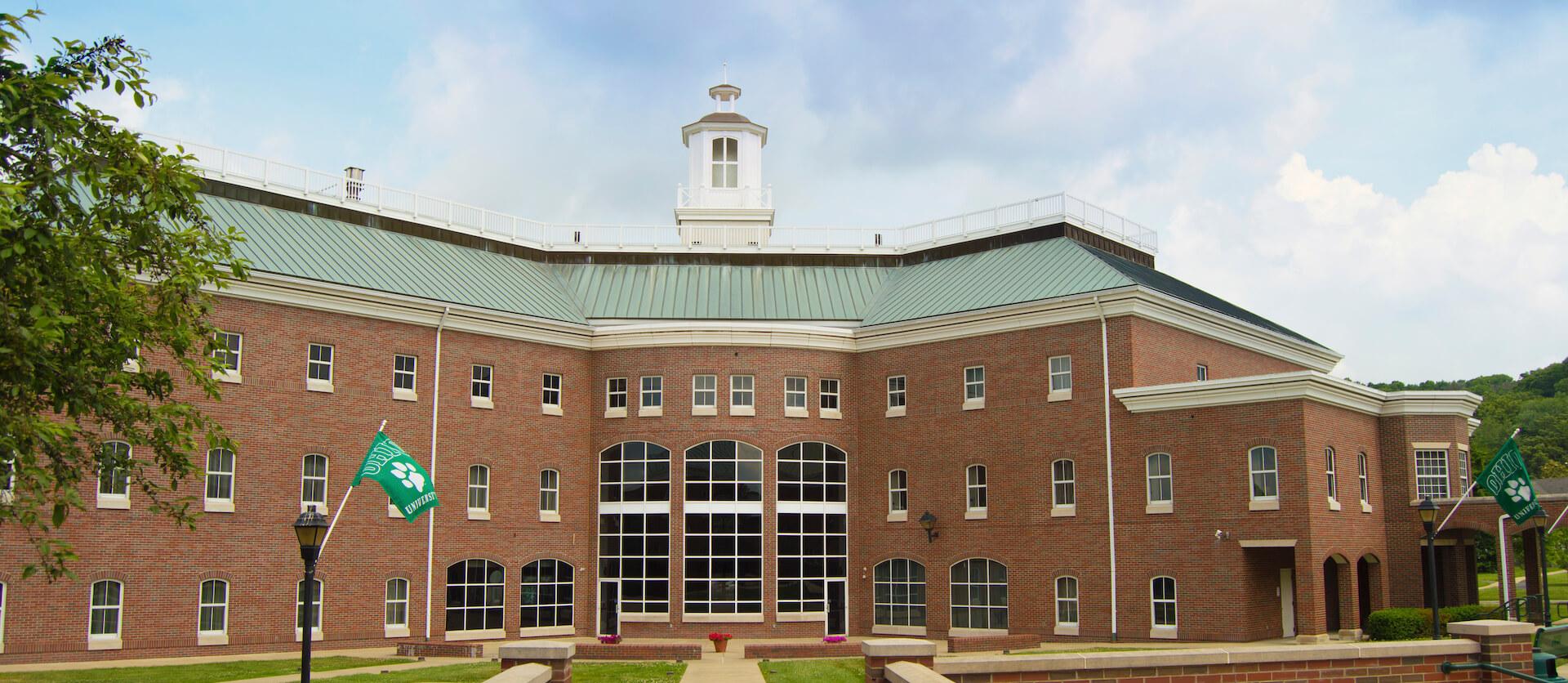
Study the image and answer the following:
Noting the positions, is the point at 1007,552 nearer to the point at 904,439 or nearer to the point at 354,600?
the point at 904,439

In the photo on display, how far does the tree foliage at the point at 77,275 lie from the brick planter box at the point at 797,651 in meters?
14.2

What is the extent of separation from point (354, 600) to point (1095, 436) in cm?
2058

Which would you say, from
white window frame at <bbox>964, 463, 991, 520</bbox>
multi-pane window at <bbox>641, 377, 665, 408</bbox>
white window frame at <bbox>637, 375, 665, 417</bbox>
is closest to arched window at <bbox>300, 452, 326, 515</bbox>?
white window frame at <bbox>637, 375, 665, 417</bbox>

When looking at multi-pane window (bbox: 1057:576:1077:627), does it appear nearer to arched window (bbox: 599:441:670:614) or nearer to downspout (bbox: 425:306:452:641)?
arched window (bbox: 599:441:670:614)

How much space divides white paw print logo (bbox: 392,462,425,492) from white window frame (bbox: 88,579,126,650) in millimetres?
7008

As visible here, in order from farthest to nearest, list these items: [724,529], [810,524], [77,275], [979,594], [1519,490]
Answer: [810,524]
[724,529]
[979,594]
[1519,490]
[77,275]

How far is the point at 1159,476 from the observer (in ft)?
118

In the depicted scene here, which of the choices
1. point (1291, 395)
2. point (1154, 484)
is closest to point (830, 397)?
point (1154, 484)

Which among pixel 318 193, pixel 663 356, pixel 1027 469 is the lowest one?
pixel 1027 469

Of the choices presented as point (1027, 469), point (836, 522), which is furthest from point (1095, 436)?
point (836, 522)

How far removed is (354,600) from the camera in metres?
35.9

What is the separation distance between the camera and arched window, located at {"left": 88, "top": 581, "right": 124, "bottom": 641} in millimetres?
31562

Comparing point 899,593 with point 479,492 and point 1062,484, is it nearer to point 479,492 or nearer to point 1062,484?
point 1062,484

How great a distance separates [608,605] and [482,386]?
7.85 meters
